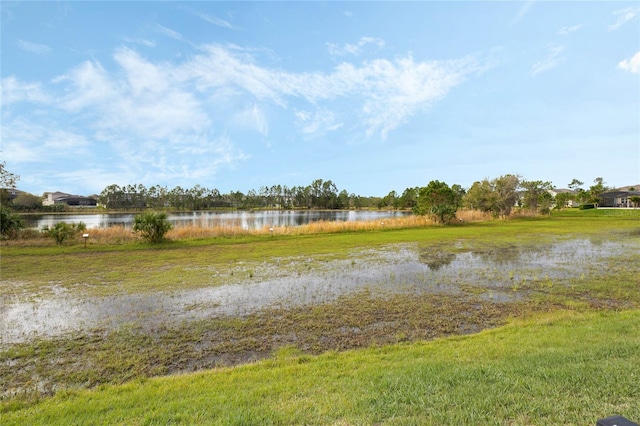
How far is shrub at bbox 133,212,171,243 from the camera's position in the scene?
15641 mm

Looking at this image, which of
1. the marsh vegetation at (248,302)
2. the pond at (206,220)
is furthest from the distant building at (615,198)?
the marsh vegetation at (248,302)

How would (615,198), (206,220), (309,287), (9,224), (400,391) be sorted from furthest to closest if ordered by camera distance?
(615,198) → (206,220) → (9,224) → (309,287) → (400,391)

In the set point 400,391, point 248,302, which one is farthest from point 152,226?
point 400,391

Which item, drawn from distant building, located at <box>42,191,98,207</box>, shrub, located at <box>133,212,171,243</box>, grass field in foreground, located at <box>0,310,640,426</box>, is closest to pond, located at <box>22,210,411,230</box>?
shrub, located at <box>133,212,171,243</box>

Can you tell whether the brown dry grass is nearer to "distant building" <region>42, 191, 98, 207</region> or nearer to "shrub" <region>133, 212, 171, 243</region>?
"shrub" <region>133, 212, 171, 243</region>

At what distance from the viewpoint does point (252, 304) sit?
6512 millimetres

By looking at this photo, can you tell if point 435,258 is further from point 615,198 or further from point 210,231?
point 615,198

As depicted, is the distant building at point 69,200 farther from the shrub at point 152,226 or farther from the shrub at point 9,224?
the shrub at point 152,226

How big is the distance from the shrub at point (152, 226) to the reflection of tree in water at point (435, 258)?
12976 mm

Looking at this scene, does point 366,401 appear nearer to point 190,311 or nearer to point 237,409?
point 237,409

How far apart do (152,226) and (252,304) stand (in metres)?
11.9

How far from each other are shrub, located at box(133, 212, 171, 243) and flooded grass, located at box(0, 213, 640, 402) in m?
3.76

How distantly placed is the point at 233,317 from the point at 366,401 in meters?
Answer: 3.75

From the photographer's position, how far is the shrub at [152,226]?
1564cm
